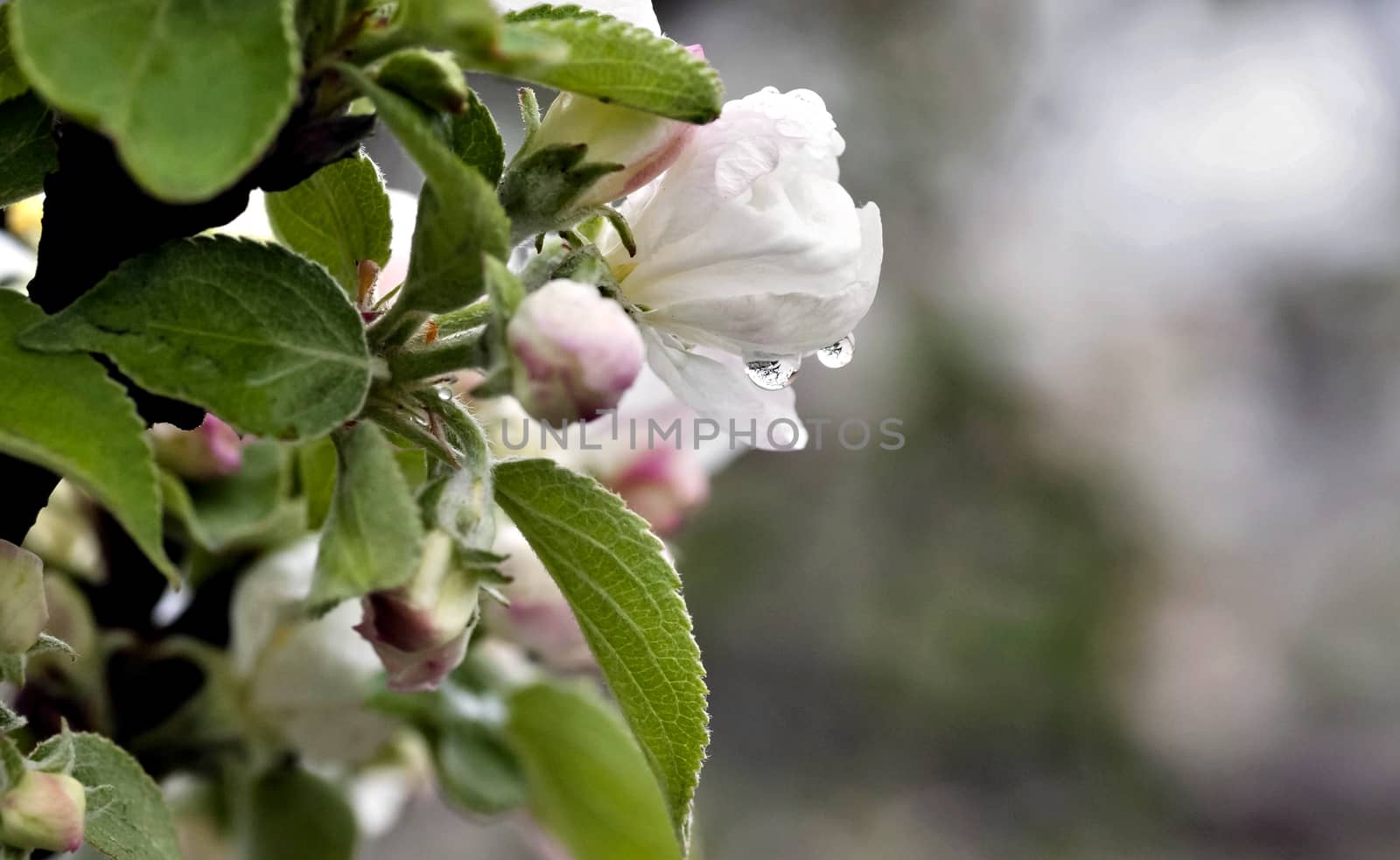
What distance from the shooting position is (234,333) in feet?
0.59

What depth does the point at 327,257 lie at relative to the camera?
0.79 feet

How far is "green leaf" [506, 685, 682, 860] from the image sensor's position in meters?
0.37

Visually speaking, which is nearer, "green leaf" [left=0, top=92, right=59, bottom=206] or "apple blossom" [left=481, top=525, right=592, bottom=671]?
"green leaf" [left=0, top=92, right=59, bottom=206]

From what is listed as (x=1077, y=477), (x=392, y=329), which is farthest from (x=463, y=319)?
(x=1077, y=477)

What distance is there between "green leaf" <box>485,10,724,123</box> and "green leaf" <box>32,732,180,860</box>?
0.45 feet

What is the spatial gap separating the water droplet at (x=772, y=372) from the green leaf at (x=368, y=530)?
92 mm

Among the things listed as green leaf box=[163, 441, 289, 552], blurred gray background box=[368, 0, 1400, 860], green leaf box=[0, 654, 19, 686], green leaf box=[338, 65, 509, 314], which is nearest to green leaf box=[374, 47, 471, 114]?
green leaf box=[338, 65, 509, 314]

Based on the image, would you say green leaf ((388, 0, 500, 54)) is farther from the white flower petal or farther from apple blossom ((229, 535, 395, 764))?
apple blossom ((229, 535, 395, 764))

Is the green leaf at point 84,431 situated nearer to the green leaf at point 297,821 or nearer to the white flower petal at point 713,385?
the white flower petal at point 713,385

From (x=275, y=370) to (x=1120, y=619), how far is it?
158 cm

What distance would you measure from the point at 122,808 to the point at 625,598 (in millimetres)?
91

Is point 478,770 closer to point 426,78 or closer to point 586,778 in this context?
point 586,778

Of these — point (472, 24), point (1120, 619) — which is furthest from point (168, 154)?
point (1120, 619)

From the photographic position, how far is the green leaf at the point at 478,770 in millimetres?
396
